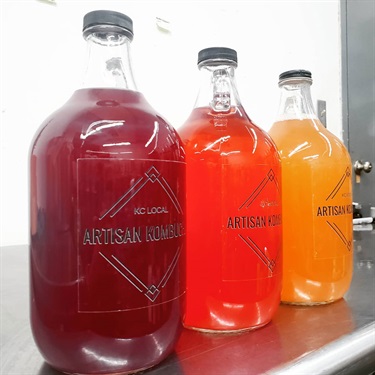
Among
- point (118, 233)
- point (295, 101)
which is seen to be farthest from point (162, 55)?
point (118, 233)

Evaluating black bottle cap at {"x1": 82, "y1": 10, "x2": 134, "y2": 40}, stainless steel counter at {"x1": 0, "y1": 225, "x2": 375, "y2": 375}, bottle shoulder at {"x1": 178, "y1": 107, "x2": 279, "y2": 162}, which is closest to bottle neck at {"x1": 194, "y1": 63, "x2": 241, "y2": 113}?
bottle shoulder at {"x1": 178, "y1": 107, "x2": 279, "y2": 162}

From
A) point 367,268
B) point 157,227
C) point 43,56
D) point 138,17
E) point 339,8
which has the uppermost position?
point 339,8

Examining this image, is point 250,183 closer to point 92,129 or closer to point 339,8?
point 92,129

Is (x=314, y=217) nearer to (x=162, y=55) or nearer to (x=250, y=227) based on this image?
(x=250, y=227)

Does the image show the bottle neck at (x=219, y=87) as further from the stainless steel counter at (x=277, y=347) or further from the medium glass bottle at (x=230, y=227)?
the stainless steel counter at (x=277, y=347)

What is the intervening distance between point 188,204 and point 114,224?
0.11 metres

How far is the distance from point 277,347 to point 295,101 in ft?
0.97

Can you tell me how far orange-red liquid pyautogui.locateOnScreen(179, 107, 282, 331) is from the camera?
14.4 inches

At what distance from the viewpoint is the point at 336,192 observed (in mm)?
450

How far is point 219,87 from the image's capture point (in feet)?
1.37

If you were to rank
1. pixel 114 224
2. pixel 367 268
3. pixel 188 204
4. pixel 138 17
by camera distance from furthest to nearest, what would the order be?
1. pixel 138 17
2. pixel 367 268
3. pixel 188 204
4. pixel 114 224

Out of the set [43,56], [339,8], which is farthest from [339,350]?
[339,8]

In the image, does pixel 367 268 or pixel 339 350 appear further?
pixel 367 268

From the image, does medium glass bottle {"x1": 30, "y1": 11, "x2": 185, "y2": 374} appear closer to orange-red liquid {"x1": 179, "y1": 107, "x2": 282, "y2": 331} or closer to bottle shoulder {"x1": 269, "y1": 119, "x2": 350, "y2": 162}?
orange-red liquid {"x1": 179, "y1": 107, "x2": 282, "y2": 331}
